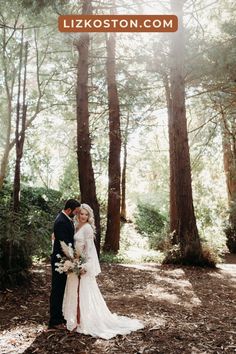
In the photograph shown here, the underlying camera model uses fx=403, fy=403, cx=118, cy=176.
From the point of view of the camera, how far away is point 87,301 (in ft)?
19.1

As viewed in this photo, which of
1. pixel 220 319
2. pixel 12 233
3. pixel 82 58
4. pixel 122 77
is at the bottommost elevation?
pixel 220 319

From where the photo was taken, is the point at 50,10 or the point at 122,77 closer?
the point at 50,10

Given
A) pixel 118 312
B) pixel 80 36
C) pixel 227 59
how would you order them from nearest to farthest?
pixel 118 312 < pixel 80 36 < pixel 227 59

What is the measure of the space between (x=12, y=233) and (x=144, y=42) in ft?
30.8

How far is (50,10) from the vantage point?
965 centimetres

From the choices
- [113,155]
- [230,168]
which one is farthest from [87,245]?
[230,168]

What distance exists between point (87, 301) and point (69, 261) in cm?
69

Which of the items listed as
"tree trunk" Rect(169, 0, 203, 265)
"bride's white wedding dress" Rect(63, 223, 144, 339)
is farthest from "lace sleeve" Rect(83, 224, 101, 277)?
"tree trunk" Rect(169, 0, 203, 265)

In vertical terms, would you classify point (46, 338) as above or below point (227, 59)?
below

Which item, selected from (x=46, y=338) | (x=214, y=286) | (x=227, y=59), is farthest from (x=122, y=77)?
(x=46, y=338)

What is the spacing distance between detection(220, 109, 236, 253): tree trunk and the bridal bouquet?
13.3 metres

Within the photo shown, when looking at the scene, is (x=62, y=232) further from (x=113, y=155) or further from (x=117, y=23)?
(x=113, y=155)

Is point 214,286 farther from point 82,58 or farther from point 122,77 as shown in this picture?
point 122,77

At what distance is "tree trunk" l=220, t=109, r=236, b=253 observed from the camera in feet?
60.2
